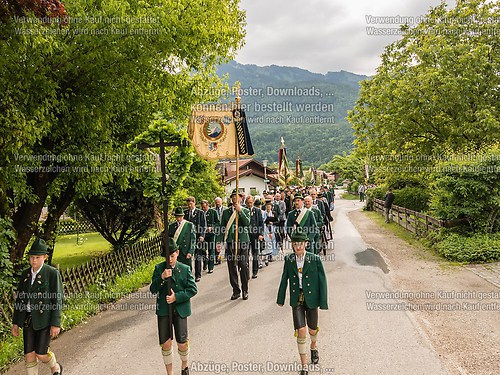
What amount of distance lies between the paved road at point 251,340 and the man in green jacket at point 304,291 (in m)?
0.53

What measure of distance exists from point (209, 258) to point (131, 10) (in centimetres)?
708

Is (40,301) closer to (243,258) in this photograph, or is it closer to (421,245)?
(243,258)

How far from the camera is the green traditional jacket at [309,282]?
5.54 meters

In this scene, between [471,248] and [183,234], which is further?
[471,248]

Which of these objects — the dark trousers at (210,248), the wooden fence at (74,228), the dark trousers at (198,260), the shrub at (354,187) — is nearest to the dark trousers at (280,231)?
Answer: the dark trousers at (210,248)

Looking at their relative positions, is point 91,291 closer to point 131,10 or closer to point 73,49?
point 73,49

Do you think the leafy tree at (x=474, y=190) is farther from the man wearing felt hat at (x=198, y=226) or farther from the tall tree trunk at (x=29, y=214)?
the tall tree trunk at (x=29, y=214)

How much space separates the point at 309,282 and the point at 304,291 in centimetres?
14

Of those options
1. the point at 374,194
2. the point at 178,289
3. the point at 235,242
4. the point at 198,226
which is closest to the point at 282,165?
the point at 198,226

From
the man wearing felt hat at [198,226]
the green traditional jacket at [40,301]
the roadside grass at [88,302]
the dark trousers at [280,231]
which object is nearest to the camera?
the green traditional jacket at [40,301]

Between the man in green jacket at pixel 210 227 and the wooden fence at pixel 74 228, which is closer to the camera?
the man in green jacket at pixel 210 227

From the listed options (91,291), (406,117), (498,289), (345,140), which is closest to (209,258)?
(91,291)

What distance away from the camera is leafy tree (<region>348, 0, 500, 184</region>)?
668 inches

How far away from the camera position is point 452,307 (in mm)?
8008
